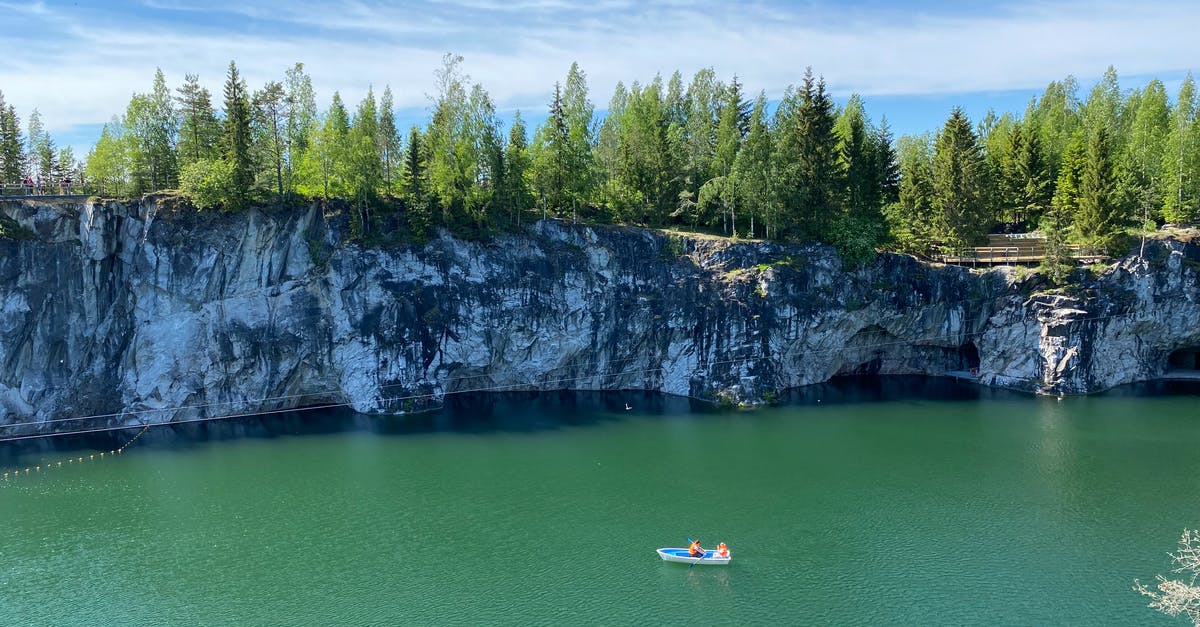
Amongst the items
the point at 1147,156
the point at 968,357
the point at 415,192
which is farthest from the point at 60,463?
the point at 1147,156

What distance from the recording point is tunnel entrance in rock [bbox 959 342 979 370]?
6800cm

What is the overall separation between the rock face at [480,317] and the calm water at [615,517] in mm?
3985

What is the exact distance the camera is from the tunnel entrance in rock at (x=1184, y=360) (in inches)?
2616

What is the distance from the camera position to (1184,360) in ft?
219

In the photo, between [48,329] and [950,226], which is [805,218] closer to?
[950,226]

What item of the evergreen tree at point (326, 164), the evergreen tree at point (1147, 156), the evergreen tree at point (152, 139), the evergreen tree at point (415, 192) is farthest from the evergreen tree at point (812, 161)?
the evergreen tree at point (152, 139)

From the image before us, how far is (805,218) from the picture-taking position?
6425 centimetres

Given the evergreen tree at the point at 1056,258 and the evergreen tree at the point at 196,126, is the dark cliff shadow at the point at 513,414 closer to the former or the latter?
the evergreen tree at the point at 1056,258

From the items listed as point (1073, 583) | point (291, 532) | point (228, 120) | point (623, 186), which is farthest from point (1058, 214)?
point (228, 120)

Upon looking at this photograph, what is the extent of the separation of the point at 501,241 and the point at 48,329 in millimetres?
33023

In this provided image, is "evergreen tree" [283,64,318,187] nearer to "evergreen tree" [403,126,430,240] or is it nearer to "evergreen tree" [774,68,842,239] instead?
"evergreen tree" [403,126,430,240]

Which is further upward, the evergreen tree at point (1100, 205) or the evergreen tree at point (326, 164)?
the evergreen tree at point (326, 164)

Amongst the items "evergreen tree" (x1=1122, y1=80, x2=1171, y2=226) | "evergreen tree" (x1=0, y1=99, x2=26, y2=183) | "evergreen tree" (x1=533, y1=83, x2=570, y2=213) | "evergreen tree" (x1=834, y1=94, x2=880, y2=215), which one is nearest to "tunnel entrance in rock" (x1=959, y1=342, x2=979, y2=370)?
"evergreen tree" (x1=834, y1=94, x2=880, y2=215)

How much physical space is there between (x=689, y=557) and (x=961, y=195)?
4720cm
